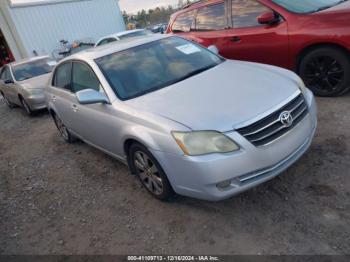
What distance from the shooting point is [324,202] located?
112 inches

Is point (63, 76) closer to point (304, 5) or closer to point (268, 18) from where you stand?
point (268, 18)

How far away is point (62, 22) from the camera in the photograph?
18156 mm

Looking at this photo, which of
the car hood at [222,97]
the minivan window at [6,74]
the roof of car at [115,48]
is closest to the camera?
the car hood at [222,97]

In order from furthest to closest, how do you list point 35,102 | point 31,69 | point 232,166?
point 31,69 → point 35,102 → point 232,166

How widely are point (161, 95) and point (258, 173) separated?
126 cm

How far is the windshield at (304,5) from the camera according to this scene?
4.86 m

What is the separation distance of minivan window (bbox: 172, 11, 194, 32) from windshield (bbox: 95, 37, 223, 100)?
2245 mm

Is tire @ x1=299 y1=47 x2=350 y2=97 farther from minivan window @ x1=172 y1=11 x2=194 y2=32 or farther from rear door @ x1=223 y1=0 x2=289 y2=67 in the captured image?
minivan window @ x1=172 y1=11 x2=194 y2=32

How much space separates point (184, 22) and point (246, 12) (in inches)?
58.6

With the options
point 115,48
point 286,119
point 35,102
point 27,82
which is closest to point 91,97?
point 115,48

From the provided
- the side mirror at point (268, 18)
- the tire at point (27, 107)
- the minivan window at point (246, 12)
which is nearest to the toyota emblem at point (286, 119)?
the side mirror at point (268, 18)

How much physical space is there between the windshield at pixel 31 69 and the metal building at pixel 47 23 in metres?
8.34

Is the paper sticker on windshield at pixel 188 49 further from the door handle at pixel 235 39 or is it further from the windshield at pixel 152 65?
the door handle at pixel 235 39

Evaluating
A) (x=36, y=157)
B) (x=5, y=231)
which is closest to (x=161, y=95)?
(x=5, y=231)
